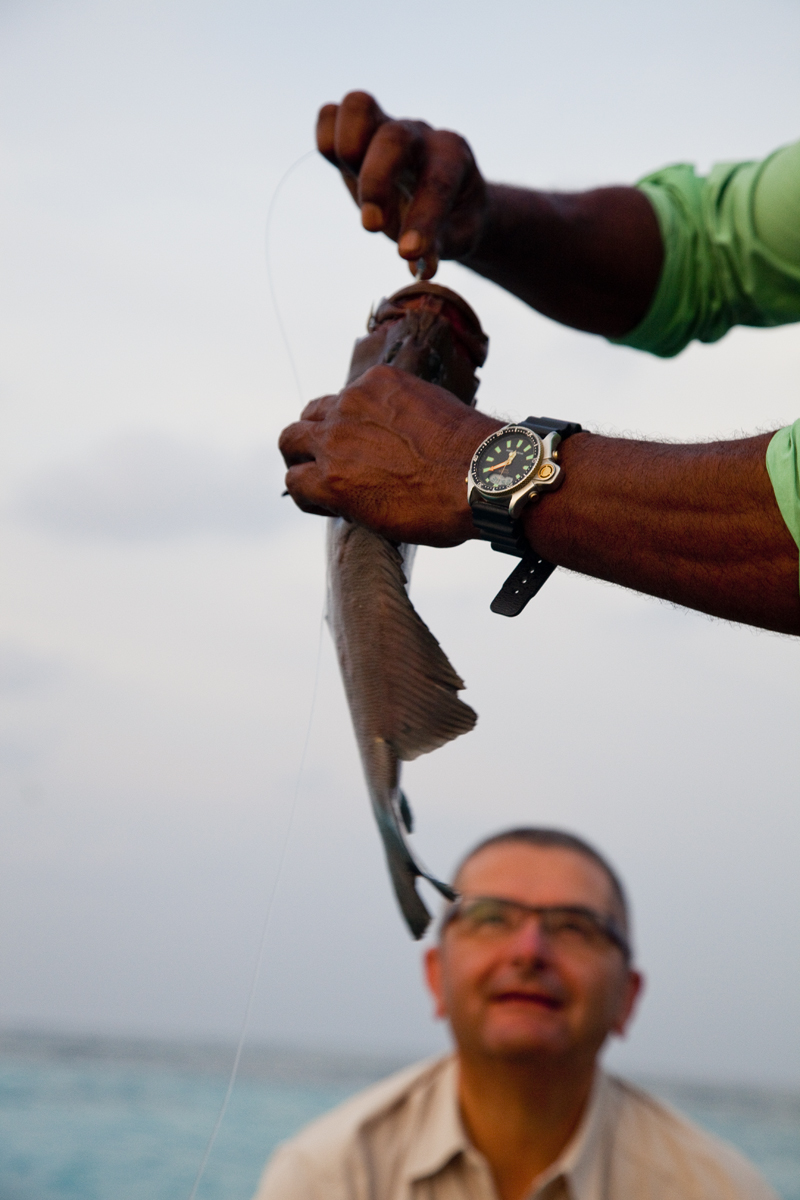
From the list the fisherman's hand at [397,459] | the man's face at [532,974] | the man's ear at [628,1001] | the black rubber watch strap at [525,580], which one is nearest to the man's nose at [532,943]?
the man's face at [532,974]

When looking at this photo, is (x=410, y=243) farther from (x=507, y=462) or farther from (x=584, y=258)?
(x=584, y=258)

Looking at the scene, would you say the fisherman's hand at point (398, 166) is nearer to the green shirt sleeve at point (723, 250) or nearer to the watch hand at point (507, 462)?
the watch hand at point (507, 462)

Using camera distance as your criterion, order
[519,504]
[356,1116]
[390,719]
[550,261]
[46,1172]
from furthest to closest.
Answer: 1. [46,1172]
2. [550,261]
3. [390,719]
4. [519,504]
5. [356,1116]

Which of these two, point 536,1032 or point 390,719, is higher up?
point 390,719

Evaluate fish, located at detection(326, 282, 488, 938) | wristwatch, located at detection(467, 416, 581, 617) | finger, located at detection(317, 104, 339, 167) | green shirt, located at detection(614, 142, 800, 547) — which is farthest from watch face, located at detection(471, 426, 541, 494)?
green shirt, located at detection(614, 142, 800, 547)

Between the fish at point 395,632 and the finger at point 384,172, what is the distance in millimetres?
176

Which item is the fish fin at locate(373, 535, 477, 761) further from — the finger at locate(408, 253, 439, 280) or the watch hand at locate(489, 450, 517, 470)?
the finger at locate(408, 253, 439, 280)

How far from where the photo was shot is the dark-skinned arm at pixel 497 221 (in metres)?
1.54

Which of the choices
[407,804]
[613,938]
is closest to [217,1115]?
[407,804]

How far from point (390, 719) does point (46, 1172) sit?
5.93 ft

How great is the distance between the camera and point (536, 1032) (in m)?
1.26

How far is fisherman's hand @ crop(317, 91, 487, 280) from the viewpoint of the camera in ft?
4.97

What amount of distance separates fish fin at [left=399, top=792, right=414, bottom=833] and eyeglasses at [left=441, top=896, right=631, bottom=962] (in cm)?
23

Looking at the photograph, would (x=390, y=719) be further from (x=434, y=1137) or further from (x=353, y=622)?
(x=434, y=1137)
